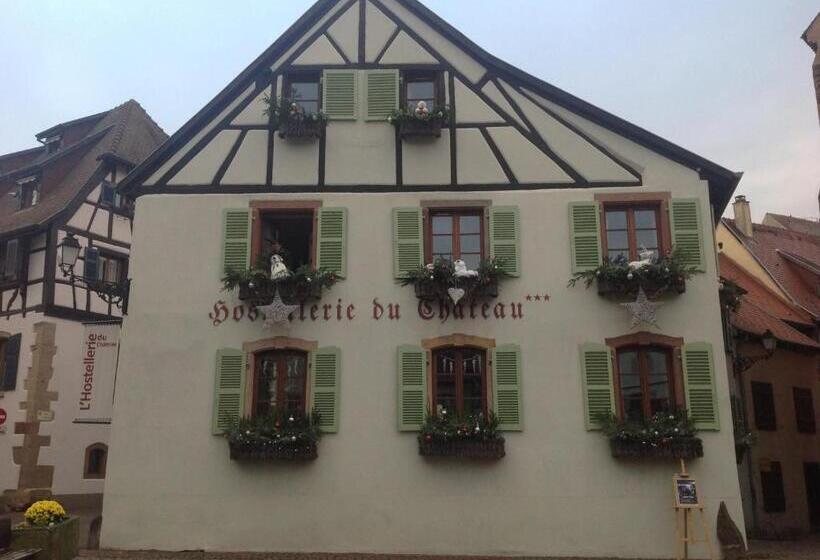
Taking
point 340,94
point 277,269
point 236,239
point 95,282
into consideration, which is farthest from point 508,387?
point 95,282

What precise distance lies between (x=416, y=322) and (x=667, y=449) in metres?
4.19

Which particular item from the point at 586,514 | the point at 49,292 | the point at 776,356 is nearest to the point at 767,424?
the point at 776,356

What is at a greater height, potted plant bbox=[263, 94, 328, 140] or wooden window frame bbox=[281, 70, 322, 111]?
wooden window frame bbox=[281, 70, 322, 111]

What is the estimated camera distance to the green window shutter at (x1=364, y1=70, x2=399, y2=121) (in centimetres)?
1452

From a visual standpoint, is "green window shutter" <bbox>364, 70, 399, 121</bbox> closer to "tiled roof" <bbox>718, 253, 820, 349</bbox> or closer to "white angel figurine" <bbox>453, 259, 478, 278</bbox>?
"white angel figurine" <bbox>453, 259, 478, 278</bbox>

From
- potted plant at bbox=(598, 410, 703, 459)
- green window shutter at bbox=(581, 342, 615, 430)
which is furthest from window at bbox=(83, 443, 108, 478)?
potted plant at bbox=(598, 410, 703, 459)

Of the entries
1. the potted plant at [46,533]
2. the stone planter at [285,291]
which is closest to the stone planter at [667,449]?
the stone planter at [285,291]

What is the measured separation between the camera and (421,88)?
49.0 ft

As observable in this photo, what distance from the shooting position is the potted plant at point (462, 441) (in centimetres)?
1274

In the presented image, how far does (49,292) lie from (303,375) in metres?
10.6

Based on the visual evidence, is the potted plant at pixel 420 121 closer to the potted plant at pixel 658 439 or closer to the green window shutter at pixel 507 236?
the green window shutter at pixel 507 236

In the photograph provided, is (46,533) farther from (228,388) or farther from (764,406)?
(764,406)

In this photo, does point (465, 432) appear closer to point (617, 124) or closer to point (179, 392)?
point (179, 392)

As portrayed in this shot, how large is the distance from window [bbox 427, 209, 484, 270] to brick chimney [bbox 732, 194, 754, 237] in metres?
16.0
